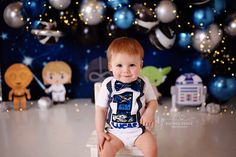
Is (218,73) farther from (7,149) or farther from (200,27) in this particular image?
(7,149)

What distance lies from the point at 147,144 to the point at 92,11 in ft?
3.51

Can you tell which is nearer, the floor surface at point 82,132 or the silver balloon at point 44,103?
the floor surface at point 82,132

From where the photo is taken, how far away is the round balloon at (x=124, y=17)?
7.06 feet

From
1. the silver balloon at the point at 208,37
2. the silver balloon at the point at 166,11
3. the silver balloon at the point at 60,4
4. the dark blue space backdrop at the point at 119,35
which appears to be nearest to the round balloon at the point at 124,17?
the dark blue space backdrop at the point at 119,35

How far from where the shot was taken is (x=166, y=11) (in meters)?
2.14

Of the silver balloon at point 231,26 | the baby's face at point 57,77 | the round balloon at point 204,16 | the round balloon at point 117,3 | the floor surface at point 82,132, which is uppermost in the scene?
the round balloon at point 117,3

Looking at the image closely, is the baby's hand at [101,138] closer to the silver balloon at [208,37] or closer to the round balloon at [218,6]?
the silver balloon at [208,37]

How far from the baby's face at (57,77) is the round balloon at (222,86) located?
1.06 meters

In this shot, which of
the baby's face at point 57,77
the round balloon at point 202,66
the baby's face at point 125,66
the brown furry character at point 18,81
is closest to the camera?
the baby's face at point 125,66

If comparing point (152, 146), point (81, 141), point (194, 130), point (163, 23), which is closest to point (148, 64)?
point (163, 23)

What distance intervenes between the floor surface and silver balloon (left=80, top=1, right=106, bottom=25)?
65 cm

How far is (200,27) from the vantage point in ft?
7.20

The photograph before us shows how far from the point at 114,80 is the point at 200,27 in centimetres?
97

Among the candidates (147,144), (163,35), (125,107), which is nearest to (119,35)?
(163,35)
